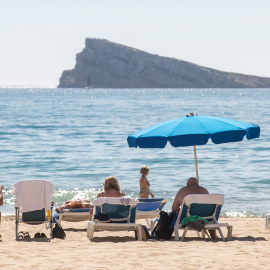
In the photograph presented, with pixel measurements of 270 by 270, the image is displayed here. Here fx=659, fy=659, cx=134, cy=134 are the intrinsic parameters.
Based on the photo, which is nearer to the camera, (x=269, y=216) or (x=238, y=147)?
(x=269, y=216)

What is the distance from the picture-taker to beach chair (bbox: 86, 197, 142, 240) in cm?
852

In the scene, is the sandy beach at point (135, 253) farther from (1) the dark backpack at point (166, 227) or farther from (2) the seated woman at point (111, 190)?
(2) the seated woman at point (111, 190)

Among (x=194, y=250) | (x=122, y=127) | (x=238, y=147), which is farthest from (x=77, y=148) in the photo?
(x=194, y=250)

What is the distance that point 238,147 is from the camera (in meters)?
33.0

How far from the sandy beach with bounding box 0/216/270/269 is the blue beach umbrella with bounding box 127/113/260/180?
1.30 metres

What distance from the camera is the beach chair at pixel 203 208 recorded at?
27.3 ft

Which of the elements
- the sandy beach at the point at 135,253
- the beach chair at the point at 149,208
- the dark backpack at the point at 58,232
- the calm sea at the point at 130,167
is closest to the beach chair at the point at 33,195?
the dark backpack at the point at 58,232

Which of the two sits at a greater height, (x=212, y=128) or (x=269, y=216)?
(x=212, y=128)

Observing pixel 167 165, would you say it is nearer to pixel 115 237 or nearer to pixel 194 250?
pixel 115 237

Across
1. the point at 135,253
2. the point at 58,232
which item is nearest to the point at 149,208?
the point at 58,232

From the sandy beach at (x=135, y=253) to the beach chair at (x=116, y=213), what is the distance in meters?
0.20

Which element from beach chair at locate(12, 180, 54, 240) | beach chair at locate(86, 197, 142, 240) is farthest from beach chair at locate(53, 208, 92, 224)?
beach chair at locate(86, 197, 142, 240)

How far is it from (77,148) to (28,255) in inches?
1029

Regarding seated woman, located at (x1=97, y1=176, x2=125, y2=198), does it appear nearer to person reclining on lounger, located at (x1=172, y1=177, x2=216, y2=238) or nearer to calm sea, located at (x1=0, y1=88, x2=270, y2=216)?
person reclining on lounger, located at (x1=172, y1=177, x2=216, y2=238)
